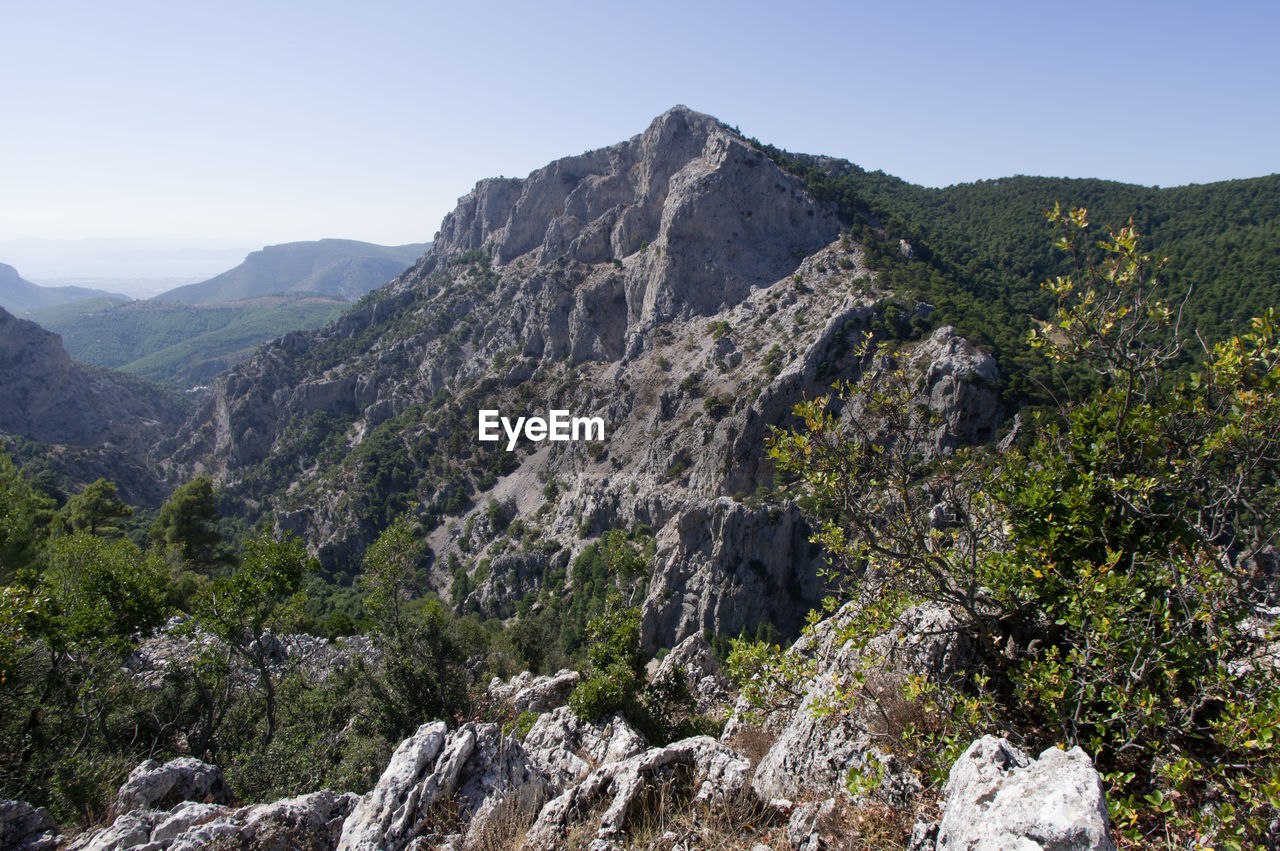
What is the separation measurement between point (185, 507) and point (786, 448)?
5244 cm

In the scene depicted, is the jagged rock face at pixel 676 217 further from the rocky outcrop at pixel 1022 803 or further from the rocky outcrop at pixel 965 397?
the rocky outcrop at pixel 1022 803

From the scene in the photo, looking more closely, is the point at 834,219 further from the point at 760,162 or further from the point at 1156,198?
the point at 1156,198

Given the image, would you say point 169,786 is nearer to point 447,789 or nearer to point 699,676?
point 447,789

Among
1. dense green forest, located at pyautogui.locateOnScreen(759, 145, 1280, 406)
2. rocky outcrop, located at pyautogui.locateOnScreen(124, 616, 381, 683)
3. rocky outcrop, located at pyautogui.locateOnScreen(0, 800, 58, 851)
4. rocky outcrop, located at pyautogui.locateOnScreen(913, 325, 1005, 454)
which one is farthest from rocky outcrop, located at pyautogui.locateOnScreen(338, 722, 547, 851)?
dense green forest, located at pyautogui.locateOnScreen(759, 145, 1280, 406)

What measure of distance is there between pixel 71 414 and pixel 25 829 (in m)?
145

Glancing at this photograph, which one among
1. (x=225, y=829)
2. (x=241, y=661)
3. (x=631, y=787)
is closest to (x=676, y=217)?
(x=241, y=661)

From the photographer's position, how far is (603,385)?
8438 cm

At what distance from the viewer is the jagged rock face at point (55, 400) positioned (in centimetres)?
10431

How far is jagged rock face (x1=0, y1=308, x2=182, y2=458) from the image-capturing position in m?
104

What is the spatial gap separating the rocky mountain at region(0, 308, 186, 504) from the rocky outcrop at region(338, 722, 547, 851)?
113521 mm

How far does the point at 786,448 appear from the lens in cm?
789

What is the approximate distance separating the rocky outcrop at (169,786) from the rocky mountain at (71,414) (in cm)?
10874

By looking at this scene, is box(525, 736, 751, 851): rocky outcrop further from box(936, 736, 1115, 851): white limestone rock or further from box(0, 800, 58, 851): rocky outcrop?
box(0, 800, 58, 851): rocky outcrop

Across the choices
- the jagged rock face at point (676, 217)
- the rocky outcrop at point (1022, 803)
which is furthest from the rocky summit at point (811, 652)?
the jagged rock face at point (676, 217)
